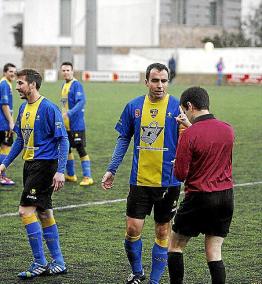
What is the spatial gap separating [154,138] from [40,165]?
1.24m

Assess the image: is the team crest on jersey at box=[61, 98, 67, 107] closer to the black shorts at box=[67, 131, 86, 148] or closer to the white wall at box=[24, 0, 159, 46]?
the black shorts at box=[67, 131, 86, 148]

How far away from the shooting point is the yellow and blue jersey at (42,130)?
8656mm

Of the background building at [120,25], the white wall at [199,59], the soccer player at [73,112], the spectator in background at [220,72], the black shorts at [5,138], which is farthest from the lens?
the background building at [120,25]

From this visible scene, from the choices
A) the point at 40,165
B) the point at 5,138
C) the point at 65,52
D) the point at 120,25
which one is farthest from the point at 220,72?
the point at 40,165

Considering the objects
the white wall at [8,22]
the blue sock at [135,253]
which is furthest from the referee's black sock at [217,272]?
the white wall at [8,22]

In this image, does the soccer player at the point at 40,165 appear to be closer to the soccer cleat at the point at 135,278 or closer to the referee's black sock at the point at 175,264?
the soccer cleat at the point at 135,278

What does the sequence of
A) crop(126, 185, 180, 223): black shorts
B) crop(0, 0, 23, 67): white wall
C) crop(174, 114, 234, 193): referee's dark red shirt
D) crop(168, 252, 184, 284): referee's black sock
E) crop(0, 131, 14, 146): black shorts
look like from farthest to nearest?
crop(0, 0, 23, 67): white wall
crop(0, 131, 14, 146): black shorts
crop(126, 185, 180, 223): black shorts
crop(168, 252, 184, 284): referee's black sock
crop(174, 114, 234, 193): referee's dark red shirt

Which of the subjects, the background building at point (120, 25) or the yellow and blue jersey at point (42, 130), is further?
the background building at point (120, 25)

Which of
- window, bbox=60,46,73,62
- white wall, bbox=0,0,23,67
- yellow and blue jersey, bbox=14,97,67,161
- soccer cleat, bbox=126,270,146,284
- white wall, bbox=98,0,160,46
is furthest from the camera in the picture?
white wall, bbox=0,0,23,67

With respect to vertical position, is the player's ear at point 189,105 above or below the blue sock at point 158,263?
above

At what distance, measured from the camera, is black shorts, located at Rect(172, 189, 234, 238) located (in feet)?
22.7

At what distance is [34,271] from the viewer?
8.55m

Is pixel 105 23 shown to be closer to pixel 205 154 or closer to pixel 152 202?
pixel 152 202

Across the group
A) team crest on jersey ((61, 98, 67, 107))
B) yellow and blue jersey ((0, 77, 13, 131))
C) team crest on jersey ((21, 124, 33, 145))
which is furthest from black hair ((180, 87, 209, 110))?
yellow and blue jersey ((0, 77, 13, 131))
